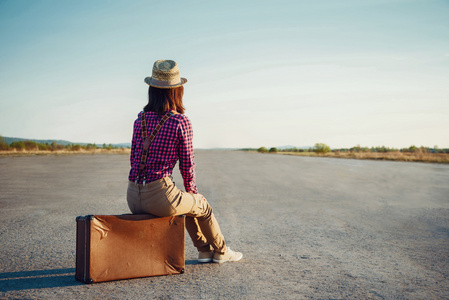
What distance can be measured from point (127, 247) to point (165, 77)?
1658 mm

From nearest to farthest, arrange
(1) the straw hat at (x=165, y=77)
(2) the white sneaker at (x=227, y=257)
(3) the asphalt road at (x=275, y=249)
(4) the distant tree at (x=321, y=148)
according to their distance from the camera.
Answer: (3) the asphalt road at (x=275, y=249)
(1) the straw hat at (x=165, y=77)
(2) the white sneaker at (x=227, y=257)
(4) the distant tree at (x=321, y=148)

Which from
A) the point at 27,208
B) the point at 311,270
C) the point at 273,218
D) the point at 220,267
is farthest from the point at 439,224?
the point at 27,208

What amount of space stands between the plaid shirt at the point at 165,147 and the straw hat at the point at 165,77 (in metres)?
0.31

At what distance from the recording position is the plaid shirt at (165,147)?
135 inches

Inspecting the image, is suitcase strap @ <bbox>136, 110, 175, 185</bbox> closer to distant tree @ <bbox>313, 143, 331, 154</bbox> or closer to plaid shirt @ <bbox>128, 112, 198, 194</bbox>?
plaid shirt @ <bbox>128, 112, 198, 194</bbox>

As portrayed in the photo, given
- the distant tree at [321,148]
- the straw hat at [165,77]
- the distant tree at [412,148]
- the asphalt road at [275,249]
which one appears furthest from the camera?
the distant tree at [321,148]

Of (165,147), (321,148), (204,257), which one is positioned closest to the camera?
(165,147)

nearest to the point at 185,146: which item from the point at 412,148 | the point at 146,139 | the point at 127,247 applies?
the point at 146,139

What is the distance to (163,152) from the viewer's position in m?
3.45

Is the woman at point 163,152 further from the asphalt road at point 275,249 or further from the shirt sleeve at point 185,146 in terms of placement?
the asphalt road at point 275,249

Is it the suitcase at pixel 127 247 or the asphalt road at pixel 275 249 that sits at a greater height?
the suitcase at pixel 127 247

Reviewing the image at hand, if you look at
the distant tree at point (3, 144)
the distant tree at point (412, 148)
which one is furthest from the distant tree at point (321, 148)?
the distant tree at point (3, 144)

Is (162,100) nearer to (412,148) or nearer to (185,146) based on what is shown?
(185,146)

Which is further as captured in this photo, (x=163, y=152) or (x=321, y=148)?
(x=321, y=148)
